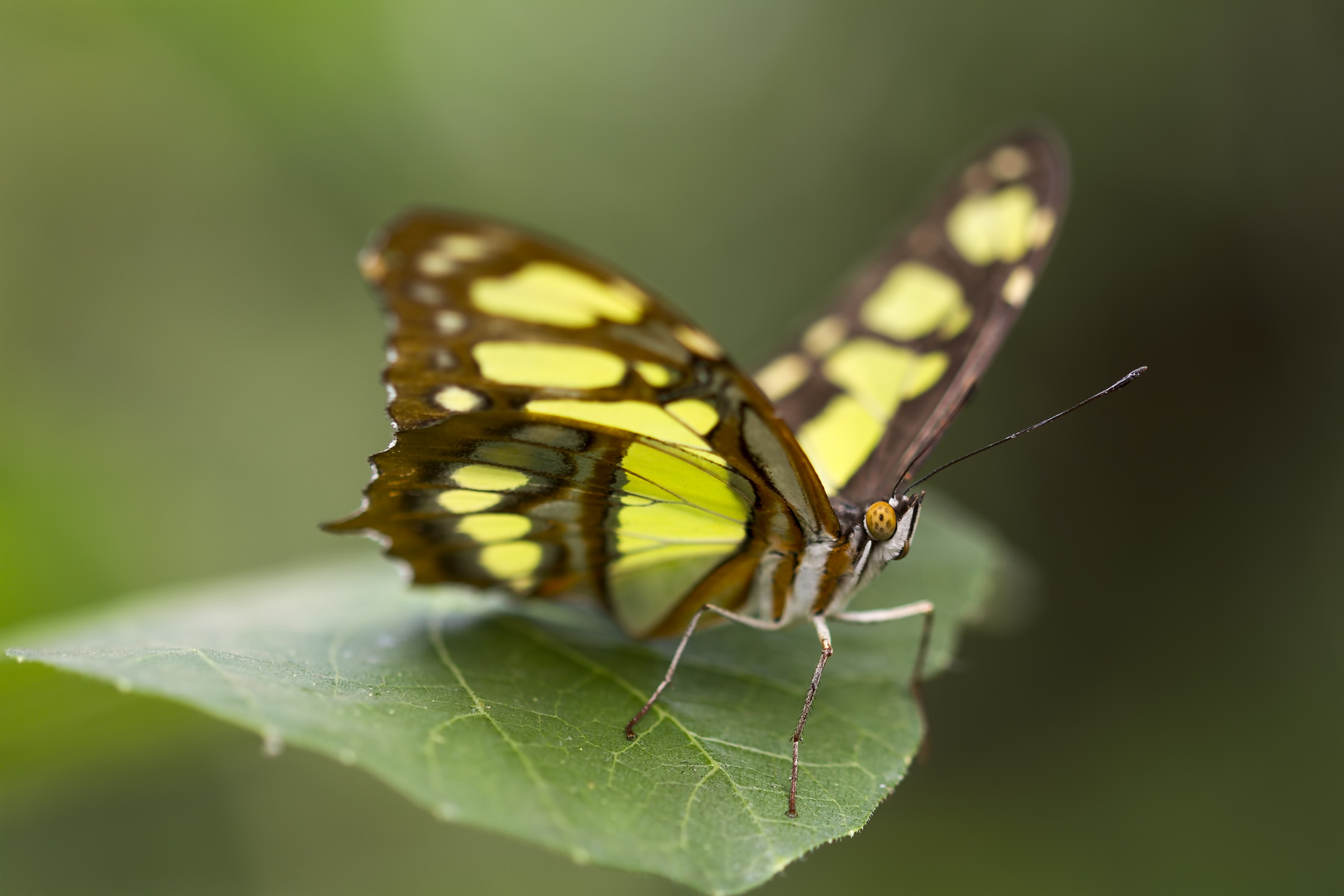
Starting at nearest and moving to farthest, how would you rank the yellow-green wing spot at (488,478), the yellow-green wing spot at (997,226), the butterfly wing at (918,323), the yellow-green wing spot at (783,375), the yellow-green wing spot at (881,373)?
the yellow-green wing spot at (488,478) → the butterfly wing at (918,323) → the yellow-green wing spot at (997,226) → the yellow-green wing spot at (881,373) → the yellow-green wing spot at (783,375)

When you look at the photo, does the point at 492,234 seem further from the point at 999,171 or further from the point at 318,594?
the point at 999,171

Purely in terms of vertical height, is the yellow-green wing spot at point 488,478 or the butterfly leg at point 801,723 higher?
the yellow-green wing spot at point 488,478

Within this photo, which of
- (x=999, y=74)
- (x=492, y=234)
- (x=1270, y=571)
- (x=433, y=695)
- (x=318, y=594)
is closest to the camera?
(x=433, y=695)

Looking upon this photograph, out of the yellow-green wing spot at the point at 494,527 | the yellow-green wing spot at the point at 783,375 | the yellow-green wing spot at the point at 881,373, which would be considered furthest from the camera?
the yellow-green wing spot at the point at 783,375

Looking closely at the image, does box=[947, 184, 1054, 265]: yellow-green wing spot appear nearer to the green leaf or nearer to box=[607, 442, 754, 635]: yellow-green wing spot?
the green leaf

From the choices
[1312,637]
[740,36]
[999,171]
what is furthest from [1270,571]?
[740,36]

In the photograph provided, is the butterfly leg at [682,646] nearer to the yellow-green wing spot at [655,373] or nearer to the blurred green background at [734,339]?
the yellow-green wing spot at [655,373]

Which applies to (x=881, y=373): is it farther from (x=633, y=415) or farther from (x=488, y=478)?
(x=488, y=478)

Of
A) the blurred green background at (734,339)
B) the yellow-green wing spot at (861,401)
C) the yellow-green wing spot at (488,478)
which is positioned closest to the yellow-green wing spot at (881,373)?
the yellow-green wing spot at (861,401)
